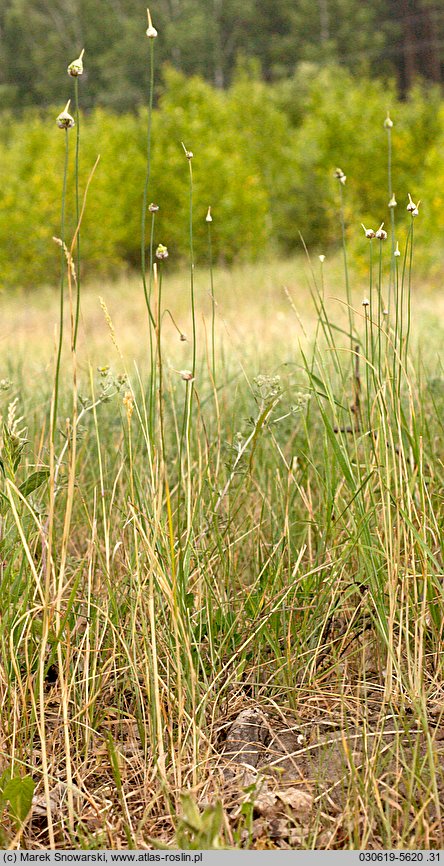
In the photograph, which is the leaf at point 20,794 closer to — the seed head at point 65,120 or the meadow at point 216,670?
the meadow at point 216,670

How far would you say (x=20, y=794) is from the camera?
116 centimetres

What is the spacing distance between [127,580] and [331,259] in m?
12.9

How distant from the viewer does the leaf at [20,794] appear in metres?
1.16

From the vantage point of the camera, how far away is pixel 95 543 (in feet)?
4.87

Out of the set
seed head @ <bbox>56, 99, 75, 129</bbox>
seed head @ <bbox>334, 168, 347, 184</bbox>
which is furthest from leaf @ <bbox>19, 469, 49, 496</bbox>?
seed head @ <bbox>334, 168, 347, 184</bbox>

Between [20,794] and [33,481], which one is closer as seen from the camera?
[20,794]

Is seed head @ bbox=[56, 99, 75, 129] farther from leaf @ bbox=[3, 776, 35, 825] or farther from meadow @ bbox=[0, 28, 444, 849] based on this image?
leaf @ bbox=[3, 776, 35, 825]

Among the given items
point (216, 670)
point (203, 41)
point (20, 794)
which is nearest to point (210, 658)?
point (216, 670)

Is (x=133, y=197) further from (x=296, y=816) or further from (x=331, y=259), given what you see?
(x=296, y=816)

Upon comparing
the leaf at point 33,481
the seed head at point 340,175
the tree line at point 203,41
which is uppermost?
the tree line at point 203,41

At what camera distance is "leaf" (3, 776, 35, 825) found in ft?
3.82

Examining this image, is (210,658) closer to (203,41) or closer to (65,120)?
(65,120)

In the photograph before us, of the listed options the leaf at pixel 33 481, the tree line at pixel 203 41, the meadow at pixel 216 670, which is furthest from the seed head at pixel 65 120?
the tree line at pixel 203 41
